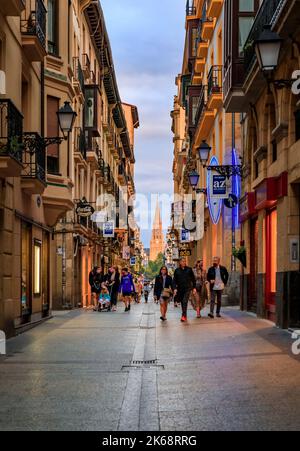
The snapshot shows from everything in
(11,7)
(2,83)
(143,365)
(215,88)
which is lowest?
(143,365)

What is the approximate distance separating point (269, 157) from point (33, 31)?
253 inches

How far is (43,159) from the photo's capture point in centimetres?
1927

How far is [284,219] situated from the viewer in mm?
16656

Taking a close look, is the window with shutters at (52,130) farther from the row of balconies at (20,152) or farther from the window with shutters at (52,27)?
the row of balconies at (20,152)

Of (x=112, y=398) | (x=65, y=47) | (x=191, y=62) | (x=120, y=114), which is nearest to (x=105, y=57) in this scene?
(x=191, y=62)

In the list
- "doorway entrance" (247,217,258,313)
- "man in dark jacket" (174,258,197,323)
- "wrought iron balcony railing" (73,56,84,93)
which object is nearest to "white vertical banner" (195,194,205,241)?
"wrought iron balcony railing" (73,56,84,93)

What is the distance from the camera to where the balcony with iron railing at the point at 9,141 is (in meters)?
14.2

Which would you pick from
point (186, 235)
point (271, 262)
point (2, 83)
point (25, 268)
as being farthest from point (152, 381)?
point (186, 235)

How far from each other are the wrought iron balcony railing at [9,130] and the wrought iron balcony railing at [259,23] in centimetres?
578

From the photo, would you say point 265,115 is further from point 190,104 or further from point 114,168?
point 114,168

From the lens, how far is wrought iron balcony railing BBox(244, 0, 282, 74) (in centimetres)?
1702

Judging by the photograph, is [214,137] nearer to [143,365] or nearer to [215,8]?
[215,8]

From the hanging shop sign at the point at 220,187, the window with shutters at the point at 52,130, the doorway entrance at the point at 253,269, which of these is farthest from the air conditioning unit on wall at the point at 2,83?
the hanging shop sign at the point at 220,187

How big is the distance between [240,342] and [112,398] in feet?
19.5
